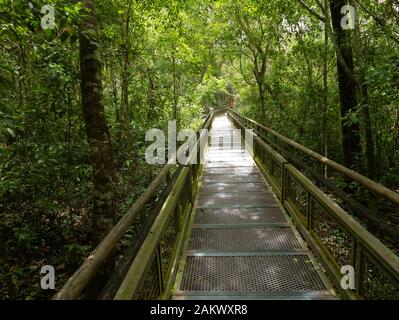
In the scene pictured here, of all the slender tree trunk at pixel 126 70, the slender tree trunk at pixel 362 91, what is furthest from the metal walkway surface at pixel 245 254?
the slender tree trunk at pixel 126 70

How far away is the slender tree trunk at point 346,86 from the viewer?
7.18 metres

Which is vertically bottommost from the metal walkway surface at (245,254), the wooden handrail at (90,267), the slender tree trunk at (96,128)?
the metal walkway surface at (245,254)

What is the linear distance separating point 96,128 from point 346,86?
6.44 metres

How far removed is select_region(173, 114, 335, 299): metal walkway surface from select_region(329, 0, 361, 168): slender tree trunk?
9.52 feet

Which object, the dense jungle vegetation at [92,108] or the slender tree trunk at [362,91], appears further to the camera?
the slender tree trunk at [362,91]

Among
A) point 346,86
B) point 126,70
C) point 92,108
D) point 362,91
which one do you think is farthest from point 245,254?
point 126,70

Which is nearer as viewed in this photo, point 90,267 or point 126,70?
point 90,267

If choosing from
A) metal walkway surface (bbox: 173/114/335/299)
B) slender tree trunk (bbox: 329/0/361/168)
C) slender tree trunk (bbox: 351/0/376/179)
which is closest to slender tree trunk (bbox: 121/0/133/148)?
metal walkway surface (bbox: 173/114/335/299)

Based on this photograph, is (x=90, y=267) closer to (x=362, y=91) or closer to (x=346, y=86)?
(x=362, y=91)

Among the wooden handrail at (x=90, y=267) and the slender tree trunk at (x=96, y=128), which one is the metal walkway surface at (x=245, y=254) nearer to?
the slender tree trunk at (x=96, y=128)

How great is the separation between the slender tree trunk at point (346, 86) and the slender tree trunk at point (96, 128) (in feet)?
16.7

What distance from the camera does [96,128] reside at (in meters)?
4.20

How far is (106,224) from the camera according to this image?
422 cm
